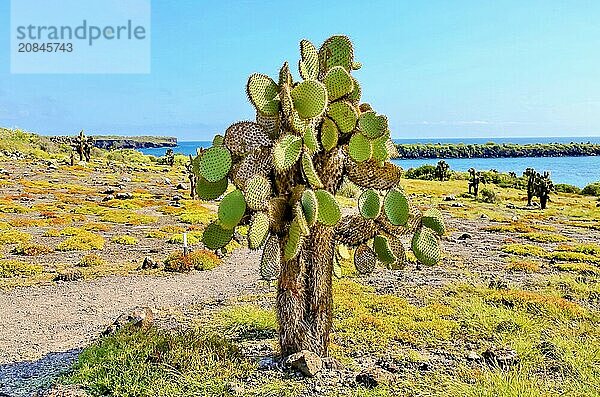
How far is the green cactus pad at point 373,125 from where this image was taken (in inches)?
258

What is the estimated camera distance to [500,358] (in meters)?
6.93

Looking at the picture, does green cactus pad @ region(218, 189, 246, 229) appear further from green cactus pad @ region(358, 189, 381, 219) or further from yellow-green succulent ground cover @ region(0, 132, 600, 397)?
yellow-green succulent ground cover @ region(0, 132, 600, 397)

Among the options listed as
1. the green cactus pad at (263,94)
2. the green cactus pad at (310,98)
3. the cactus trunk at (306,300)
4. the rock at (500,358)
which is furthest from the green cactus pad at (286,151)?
the rock at (500,358)

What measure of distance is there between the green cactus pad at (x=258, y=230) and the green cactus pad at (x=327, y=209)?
0.62m

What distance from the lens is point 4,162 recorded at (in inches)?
1955

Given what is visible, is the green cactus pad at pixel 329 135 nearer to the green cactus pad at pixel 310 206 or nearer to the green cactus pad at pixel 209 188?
the green cactus pad at pixel 310 206

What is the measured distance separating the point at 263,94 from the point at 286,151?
2.93 ft

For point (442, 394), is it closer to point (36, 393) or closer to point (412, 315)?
point (412, 315)

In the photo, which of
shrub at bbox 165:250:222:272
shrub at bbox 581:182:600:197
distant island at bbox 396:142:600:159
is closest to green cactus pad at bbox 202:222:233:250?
shrub at bbox 165:250:222:272

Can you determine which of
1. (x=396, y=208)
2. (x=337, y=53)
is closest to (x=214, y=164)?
(x=337, y=53)

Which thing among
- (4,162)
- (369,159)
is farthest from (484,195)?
(4,162)

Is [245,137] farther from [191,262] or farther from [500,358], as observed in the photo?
[191,262]

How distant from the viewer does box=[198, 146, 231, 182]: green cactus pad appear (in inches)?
259

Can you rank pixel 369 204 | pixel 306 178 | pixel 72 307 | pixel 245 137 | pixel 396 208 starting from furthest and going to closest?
1. pixel 72 307
2. pixel 396 208
3. pixel 369 204
4. pixel 245 137
5. pixel 306 178
